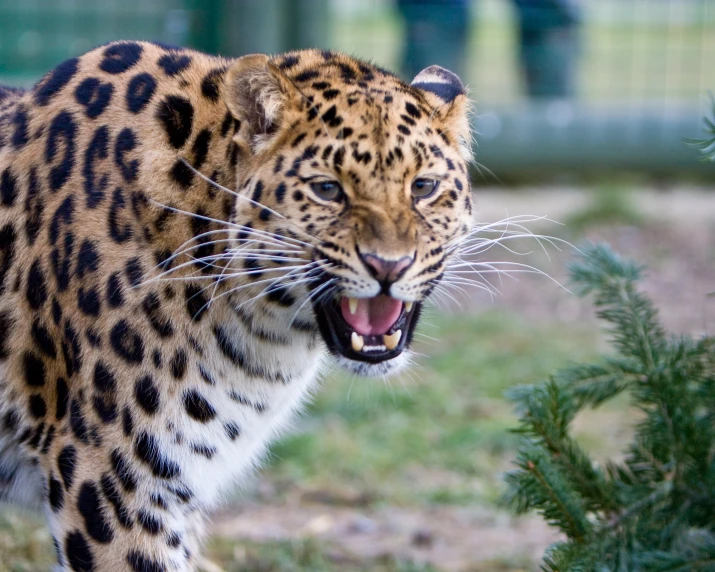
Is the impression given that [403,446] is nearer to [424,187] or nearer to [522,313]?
[522,313]

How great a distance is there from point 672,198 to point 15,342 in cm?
1031

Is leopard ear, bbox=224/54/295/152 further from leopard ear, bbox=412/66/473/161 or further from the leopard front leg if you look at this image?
the leopard front leg

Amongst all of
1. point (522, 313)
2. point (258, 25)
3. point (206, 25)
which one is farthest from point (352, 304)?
point (522, 313)

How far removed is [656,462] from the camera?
386cm

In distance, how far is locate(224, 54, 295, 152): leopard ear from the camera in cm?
377

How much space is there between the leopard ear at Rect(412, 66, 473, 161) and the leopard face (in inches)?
3.6

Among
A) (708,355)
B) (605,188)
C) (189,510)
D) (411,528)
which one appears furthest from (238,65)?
(605,188)

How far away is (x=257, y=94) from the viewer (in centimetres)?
381

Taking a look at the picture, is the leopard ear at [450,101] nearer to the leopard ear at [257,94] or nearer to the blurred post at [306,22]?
the leopard ear at [257,94]

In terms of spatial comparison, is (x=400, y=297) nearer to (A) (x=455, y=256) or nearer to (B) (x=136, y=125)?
(A) (x=455, y=256)

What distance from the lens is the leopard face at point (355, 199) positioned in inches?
142

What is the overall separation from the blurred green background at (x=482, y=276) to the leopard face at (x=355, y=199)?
39.8 inches

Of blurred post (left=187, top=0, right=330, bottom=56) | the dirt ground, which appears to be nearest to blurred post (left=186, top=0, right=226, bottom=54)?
blurred post (left=187, top=0, right=330, bottom=56)

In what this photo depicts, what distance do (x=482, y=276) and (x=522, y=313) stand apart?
5242mm
